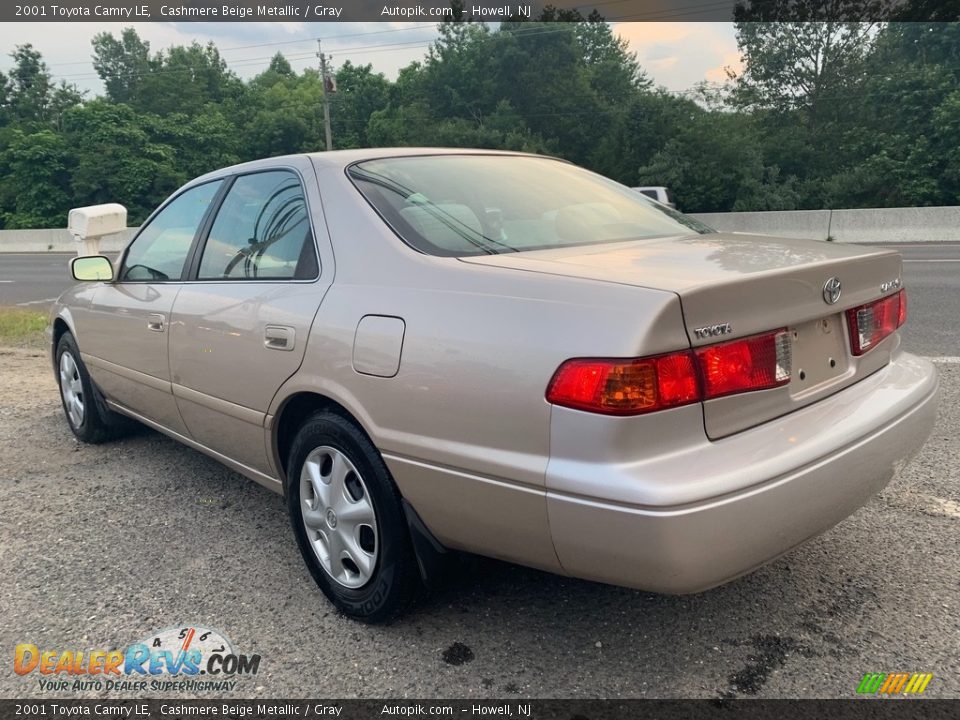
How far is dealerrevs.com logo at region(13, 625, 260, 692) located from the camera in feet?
7.61

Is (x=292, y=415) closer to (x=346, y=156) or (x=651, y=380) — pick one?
(x=346, y=156)

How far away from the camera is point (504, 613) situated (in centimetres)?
259

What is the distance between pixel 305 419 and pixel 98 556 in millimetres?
1208

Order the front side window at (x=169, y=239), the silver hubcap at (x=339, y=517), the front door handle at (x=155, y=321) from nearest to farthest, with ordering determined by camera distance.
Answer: the silver hubcap at (x=339, y=517), the front door handle at (x=155, y=321), the front side window at (x=169, y=239)

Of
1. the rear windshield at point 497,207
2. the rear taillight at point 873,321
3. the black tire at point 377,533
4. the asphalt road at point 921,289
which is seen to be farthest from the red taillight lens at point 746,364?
the asphalt road at point 921,289

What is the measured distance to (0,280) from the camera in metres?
17.0

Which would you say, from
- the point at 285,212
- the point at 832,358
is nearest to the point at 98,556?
the point at 285,212

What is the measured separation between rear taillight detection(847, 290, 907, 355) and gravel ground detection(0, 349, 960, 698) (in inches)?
34.2

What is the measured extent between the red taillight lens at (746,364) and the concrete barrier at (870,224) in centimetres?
1789

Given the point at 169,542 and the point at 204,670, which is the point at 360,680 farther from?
the point at 169,542

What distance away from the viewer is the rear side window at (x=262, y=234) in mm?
2835

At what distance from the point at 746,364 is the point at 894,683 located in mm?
1031

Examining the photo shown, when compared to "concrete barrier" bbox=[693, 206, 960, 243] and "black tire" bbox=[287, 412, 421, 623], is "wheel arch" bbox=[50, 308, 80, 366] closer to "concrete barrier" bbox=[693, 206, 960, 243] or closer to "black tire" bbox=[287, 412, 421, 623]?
"black tire" bbox=[287, 412, 421, 623]

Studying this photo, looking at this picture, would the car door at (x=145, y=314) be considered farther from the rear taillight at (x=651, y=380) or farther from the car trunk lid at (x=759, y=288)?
the rear taillight at (x=651, y=380)
